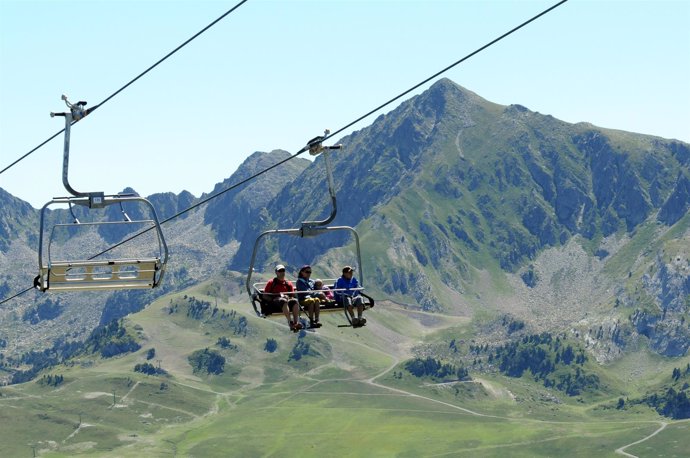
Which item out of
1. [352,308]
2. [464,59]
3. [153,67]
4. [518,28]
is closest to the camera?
[518,28]

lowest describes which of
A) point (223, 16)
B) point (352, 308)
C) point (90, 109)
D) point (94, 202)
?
point (352, 308)

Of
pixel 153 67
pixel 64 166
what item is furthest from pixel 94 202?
pixel 153 67

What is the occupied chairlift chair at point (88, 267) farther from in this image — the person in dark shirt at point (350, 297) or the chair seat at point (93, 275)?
the person in dark shirt at point (350, 297)

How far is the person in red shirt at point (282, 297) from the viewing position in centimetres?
4866

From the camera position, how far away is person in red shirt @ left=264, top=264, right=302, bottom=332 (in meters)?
48.7

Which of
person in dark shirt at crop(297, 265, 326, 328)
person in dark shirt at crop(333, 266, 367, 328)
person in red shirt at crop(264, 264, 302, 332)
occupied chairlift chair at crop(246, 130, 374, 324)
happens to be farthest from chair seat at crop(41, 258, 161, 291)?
person in dark shirt at crop(333, 266, 367, 328)

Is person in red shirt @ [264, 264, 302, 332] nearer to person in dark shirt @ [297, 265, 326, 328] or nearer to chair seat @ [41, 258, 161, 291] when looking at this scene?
person in dark shirt @ [297, 265, 326, 328]

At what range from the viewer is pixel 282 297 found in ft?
163

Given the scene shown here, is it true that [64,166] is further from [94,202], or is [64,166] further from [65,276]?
[65,276]

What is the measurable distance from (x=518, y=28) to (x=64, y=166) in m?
16.8

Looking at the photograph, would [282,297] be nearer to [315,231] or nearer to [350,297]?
[350,297]

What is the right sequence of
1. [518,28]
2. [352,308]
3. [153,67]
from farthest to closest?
[352,308]
[153,67]
[518,28]

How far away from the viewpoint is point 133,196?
44.2 m

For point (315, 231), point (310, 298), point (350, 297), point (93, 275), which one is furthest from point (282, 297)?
point (93, 275)
